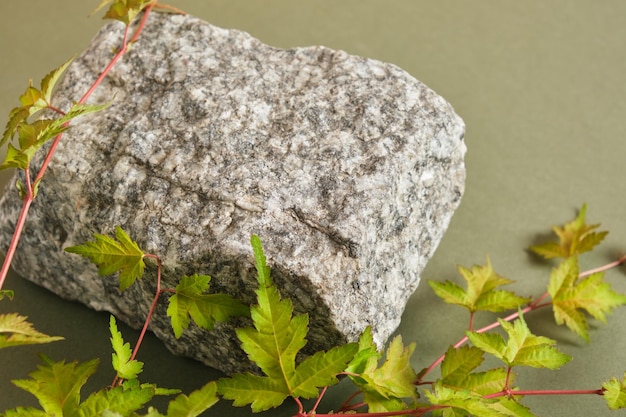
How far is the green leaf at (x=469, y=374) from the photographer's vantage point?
48.9 inches

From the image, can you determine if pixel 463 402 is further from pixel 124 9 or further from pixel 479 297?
pixel 124 9

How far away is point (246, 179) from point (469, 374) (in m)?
0.51

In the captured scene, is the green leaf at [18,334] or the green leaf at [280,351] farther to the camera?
the green leaf at [280,351]

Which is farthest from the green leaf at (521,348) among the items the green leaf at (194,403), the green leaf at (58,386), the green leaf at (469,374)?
the green leaf at (58,386)

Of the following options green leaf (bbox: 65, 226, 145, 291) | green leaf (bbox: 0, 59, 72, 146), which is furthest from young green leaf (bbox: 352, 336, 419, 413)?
green leaf (bbox: 0, 59, 72, 146)

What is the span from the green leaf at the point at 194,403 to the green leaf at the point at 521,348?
0.47 metres

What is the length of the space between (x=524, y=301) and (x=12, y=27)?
1.59 m

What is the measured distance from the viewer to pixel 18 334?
973 millimetres

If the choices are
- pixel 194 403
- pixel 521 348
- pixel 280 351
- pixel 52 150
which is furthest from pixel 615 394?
pixel 52 150

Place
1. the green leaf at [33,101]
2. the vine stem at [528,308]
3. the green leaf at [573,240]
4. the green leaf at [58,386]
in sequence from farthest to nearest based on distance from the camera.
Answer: the green leaf at [573,240]
the vine stem at [528,308]
the green leaf at [33,101]
the green leaf at [58,386]

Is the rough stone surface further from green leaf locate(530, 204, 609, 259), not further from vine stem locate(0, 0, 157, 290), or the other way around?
green leaf locate(530, 204, 609, 259)

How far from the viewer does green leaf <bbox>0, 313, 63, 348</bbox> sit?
0.95m

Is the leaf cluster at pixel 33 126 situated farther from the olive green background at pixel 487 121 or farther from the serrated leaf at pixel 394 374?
the serrated leaf at pixel 394 374

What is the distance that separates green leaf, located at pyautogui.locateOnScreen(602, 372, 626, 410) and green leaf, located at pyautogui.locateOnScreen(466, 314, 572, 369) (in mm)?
78
